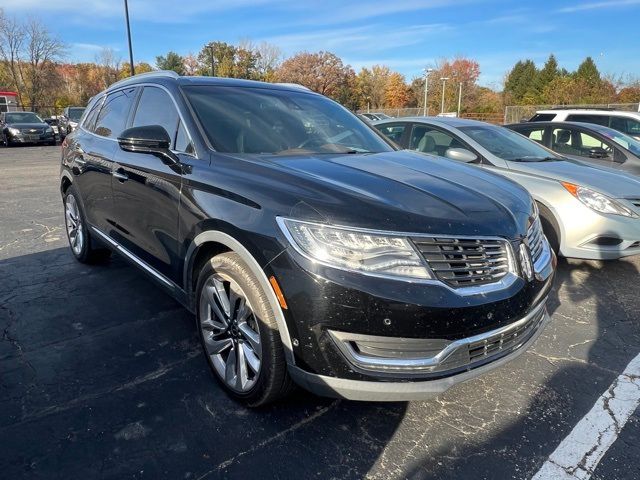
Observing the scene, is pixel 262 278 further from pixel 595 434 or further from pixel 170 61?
pixel 170 61

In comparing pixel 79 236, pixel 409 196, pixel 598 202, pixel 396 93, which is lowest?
pixel 79 236

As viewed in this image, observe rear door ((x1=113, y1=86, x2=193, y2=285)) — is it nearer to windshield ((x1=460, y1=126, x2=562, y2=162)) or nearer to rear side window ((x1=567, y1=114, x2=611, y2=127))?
windshield ((x1=460, y1=126, x2=562, y2=162))

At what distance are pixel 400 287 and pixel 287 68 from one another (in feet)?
213

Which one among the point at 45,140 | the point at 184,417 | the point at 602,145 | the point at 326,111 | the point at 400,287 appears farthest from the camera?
the point at 45,140

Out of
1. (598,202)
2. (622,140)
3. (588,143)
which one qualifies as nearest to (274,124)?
(598,202)

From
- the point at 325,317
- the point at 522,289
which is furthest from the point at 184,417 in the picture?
the point at 522,289

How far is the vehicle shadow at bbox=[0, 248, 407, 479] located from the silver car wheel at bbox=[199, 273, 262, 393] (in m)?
0.17

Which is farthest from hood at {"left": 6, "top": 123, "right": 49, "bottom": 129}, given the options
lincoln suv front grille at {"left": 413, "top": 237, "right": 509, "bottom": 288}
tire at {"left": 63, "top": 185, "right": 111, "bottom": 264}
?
lincoln suv front grille at {"left": 413, "top": 237, "right": 509, "bottom": 288}

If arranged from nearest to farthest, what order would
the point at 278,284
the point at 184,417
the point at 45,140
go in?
1. the point at 278,284
2. the point at 184,417
3. the point at 45,140

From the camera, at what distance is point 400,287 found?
200 cm

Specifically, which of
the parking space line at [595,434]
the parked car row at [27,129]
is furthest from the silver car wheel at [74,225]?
the parked car row at [27,129]

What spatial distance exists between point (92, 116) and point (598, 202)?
5072 mm

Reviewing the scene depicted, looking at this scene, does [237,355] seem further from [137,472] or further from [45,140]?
[45,140]

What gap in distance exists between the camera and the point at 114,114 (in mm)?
4172
